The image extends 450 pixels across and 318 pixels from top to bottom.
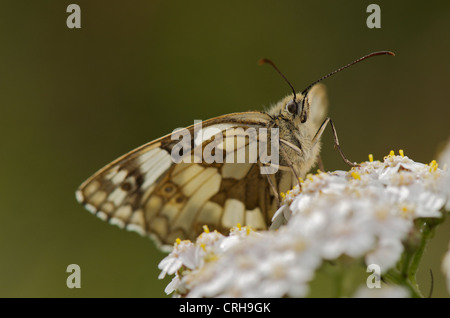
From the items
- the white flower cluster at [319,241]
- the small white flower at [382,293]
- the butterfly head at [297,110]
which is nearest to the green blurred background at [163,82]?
the butterfly head at [297,110]

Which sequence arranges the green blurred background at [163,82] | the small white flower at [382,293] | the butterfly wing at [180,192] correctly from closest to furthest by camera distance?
the small white flower at [382,293]
the butterfly wing at [180,192]
the green blurred background at [163,82]

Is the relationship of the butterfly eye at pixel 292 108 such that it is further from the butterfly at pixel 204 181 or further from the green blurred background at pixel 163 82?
the green blurred background at pixel 163 82

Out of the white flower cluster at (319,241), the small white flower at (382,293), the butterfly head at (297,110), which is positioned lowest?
the small white flower at (382,293)

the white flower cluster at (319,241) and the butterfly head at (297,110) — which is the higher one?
the butterfly head at (297,110)

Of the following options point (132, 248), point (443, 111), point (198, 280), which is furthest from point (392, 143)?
point (198, 280)

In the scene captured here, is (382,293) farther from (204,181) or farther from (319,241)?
(204,181)

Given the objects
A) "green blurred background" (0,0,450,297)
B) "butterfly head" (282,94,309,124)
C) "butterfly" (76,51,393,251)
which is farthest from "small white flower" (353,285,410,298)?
"green blurred background" (0,0,450,297)

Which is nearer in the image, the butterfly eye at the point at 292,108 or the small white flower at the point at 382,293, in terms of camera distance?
the small white flower at the point at 382,293

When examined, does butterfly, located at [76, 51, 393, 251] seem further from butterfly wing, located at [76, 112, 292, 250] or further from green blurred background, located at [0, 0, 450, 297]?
green blurred background, located at [0, 0, 450, 297]
